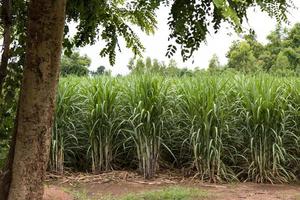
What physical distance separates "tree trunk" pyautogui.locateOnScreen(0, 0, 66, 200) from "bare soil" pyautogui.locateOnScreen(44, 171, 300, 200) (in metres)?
2.69

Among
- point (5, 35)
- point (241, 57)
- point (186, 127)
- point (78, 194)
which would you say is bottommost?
point (78, 194)

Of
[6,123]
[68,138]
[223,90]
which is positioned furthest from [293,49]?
[6,123]

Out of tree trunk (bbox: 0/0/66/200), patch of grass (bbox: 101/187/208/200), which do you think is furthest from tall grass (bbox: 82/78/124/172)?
tree trunk (bbox: 0/0/66/200)

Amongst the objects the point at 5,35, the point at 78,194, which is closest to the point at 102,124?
the point at 78,194

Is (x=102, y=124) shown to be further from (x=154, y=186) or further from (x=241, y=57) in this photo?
(x=241, y=57)

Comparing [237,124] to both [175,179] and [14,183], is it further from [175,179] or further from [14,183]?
[14,183]

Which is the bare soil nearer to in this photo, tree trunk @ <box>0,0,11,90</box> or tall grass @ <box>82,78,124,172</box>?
tall grass @ <box>82,78,124,172</box>

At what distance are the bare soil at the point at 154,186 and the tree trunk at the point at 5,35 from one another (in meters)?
2.32

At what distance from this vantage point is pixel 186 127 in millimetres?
6379

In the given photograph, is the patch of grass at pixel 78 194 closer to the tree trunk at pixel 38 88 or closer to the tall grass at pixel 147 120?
the tall grass at pixel 147 120

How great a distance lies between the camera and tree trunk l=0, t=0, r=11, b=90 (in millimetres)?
2689

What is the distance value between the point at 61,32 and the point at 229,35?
79 cm

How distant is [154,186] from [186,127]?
101cm

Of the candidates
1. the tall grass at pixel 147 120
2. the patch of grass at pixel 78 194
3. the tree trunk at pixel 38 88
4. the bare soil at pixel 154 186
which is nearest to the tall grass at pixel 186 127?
the tall grass at pixel 147 120
